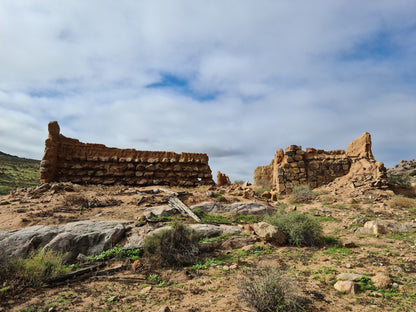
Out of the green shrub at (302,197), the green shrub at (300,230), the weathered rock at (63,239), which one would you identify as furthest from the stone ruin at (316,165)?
the weathered rock at (63,239)

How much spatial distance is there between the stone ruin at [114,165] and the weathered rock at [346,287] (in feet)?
39.9

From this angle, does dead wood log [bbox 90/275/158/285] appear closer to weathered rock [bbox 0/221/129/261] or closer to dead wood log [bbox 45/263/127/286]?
dead wood log [bbox 45/263/127/286]

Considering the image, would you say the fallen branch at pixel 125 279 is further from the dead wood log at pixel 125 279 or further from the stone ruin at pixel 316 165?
the stone ruin at pixel 316 165

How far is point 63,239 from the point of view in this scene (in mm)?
6434

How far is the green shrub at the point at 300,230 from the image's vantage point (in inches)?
262

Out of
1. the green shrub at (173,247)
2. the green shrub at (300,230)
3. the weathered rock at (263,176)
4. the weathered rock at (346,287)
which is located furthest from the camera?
the weathered rock at (263,176)

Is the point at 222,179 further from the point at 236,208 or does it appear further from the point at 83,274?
the point at 83,274

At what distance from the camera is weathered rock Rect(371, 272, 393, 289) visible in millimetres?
4023

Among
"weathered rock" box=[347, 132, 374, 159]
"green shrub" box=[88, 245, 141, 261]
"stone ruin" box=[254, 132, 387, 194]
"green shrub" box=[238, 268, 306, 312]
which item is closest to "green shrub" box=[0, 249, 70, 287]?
"green shrub" box=[88, 245, 141, 261]

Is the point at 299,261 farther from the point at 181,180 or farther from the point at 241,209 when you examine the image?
the point at 181,180

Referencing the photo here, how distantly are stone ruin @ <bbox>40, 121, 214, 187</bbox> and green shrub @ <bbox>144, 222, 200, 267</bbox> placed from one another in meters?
9.28

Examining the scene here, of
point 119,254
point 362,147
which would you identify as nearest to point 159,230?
point 119,254

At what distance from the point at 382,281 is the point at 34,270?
6.94 m

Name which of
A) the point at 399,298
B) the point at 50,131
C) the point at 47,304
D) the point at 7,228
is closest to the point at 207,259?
the point at 47,304
